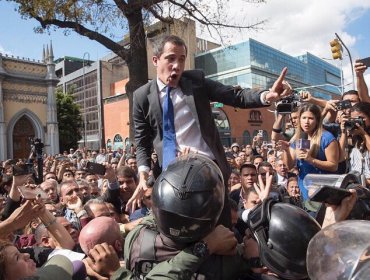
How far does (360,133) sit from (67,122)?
131 feet

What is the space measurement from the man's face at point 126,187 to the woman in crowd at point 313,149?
1.87 m

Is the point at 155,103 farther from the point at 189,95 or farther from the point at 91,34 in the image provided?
the point at 91,34

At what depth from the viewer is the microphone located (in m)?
2.19

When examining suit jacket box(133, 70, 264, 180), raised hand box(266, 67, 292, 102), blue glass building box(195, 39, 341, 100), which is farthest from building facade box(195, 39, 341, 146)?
raised hand box(266, 67, 292, 102)

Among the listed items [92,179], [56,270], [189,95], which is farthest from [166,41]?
[92,179]

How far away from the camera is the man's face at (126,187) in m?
4.72

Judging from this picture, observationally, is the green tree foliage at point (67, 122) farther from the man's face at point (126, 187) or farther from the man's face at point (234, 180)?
the man's face at point (126, 187)

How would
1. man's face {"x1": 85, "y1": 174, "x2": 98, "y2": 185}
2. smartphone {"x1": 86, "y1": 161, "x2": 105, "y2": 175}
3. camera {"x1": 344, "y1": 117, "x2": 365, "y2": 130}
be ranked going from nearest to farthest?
camera {"x1": 344, "y1": 117, "x2": 365, "y2": 130}
smartphone {"x1": 86, "y1": 161, "x2": 105, "y2": 175}
man's face {"x1": 85, "y1": 174, "x2": 98, "y2": 185}

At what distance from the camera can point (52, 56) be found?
114 feet

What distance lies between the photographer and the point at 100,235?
2.15 m

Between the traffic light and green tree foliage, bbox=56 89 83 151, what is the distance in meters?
31.9

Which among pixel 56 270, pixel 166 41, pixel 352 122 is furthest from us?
pixel 352 122

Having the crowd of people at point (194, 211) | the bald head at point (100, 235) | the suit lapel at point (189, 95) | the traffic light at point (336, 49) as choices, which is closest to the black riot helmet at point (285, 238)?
the crowd of people at point (194, 211)

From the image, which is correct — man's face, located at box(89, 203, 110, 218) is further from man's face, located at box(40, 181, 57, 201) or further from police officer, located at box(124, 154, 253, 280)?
man's face, located at box(40, 181, 57, 201)
